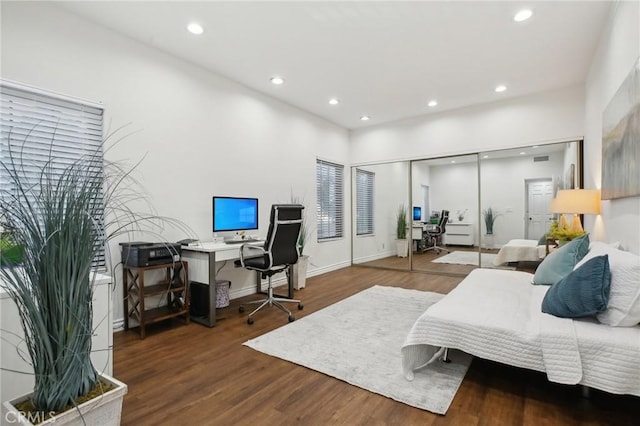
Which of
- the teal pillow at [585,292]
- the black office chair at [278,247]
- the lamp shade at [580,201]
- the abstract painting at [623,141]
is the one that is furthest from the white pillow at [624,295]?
the black office chair at [278,247]

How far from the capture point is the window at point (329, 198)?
577 cm

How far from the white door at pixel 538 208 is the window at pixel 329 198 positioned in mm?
3205

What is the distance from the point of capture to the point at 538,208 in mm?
4922

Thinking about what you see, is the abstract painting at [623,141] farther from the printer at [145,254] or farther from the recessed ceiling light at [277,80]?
the printer at [145,254]

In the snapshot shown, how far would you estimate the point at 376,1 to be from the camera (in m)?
2.68

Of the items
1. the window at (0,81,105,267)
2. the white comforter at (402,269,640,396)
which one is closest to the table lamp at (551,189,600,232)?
the white comforter at (402,269,640,396)

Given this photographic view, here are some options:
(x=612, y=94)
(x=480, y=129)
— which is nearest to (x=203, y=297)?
(x=612, y=94)

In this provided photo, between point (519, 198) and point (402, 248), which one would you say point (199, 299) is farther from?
point (519, 198)

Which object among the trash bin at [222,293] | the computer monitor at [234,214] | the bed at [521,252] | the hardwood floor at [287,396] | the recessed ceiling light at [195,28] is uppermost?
the recessed ceiling light at [195,28]

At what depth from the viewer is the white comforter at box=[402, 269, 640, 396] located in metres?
1.57

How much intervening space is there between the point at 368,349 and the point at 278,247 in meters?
1.37

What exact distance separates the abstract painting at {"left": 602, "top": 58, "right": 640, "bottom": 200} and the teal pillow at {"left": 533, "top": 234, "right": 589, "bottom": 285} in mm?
461

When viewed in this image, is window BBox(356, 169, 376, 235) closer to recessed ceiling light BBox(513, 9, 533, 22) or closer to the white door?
the white door

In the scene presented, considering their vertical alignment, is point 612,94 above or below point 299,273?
above
